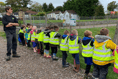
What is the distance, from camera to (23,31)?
8.55 meters

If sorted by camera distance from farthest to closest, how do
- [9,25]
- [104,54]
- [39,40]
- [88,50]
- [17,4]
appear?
[17,4] → [39,40] → [9,25] → [88,50] → [104,54]

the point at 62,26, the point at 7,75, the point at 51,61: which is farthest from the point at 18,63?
the point at 62,26

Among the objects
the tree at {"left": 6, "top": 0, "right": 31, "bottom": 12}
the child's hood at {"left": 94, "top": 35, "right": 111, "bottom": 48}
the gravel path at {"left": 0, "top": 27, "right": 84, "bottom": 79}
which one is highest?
the tree at {"left": 6, "top": 0, "right": 31, "bottom": 12}

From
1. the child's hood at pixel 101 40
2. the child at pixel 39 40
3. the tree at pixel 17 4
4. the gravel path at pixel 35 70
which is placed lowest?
the gravel path at pixel 35 70

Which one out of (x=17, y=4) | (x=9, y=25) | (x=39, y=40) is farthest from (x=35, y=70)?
(x=17, y=4)

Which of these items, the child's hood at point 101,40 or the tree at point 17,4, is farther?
the tree at point 17,4

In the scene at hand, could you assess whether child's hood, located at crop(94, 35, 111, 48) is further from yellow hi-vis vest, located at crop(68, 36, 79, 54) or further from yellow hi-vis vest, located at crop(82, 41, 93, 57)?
yellow hi-vis vest, located at crop(68, 36, 79, 54)

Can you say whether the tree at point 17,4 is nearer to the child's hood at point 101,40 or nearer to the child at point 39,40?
the child at point 39,40

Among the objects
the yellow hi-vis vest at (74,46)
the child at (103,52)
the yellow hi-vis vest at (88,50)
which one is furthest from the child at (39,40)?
the child at (103,52)

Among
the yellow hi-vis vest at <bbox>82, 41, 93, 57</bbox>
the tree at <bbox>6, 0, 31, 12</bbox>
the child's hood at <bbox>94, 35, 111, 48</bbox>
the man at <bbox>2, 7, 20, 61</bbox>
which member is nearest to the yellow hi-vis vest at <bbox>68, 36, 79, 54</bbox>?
the yellow hi-vis vest at <bbox>82, 41, 93, 57</bbox>

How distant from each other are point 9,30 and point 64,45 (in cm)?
257

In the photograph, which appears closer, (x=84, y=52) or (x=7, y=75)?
(x=84, y=52)

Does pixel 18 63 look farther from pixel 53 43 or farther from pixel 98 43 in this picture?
pixel 98 43

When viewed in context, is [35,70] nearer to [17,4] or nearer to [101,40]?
[101,40]
